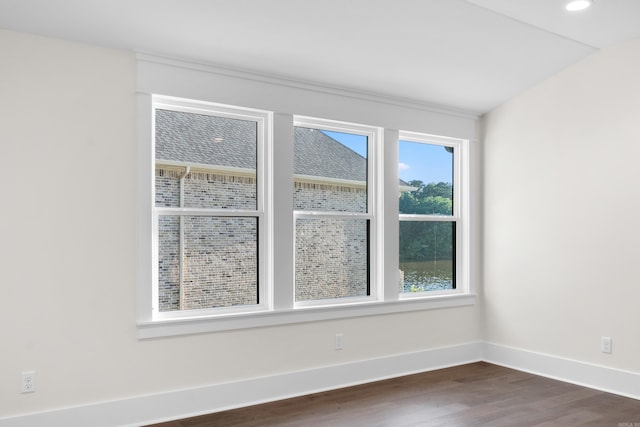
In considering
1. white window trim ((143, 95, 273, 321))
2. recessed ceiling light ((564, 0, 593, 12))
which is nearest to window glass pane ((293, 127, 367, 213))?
white window trim ((143, 95, 273, 321))

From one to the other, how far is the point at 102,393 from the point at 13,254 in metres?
1.02

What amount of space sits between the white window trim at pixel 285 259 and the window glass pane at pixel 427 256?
107mm

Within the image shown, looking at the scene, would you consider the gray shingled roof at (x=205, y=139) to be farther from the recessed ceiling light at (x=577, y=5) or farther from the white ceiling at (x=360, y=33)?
the recessed ceiling light at (x=577, y=5)

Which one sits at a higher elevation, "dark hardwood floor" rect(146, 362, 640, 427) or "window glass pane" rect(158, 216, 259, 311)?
"window glass pane" rect(158, 216, 259, 311)

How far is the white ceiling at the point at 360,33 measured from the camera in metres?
2.90

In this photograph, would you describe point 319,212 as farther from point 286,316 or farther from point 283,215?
point 286,316

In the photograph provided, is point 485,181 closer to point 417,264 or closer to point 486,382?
point 417,264

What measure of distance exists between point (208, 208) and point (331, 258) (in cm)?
116

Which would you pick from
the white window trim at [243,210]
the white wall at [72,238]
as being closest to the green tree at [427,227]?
the white window trim at [243,210]

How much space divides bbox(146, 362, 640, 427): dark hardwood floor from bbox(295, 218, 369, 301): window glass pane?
0.81 meters

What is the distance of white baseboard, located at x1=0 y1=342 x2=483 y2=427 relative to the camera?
9.86 ft

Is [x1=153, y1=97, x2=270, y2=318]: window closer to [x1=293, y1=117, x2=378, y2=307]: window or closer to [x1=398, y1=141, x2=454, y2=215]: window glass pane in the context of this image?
[x1=293, y1=117, x2=378, y2=307]: window

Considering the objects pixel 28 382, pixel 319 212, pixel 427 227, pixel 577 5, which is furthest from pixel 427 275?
pixel 28 382

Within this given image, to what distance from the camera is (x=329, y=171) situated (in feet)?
13.6
